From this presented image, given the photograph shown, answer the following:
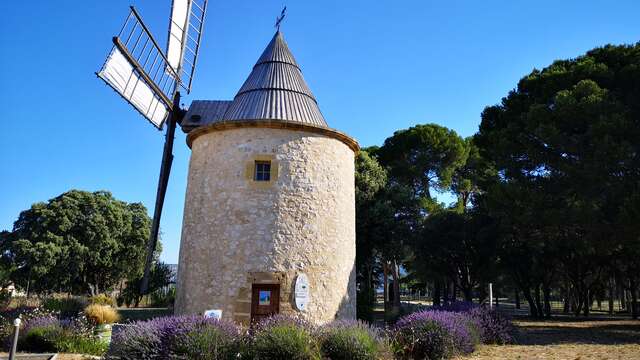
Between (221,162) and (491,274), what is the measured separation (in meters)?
17.6

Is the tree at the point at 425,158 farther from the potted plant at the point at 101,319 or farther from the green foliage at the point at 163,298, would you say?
the potted plant at the point at 101,319

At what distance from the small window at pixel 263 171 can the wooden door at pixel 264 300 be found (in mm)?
2630

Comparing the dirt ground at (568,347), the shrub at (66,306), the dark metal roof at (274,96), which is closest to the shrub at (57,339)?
the shrub at (66,306)

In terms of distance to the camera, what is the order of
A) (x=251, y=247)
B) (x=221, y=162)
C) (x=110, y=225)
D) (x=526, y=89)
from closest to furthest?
(x=251, y=247)
(x=221, y=162)
(x=526, y=89)
(x=110, y=225)

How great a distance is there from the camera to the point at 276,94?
486 inches

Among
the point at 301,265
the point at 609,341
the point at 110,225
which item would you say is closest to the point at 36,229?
the point at 110,225

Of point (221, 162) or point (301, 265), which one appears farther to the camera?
point (221, 162)

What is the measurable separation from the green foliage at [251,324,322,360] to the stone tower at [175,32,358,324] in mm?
2781

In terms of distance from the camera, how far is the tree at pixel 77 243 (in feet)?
84.4

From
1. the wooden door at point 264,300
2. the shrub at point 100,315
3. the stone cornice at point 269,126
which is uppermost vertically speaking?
the stone cornice at point 269,126

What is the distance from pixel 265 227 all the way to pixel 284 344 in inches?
155

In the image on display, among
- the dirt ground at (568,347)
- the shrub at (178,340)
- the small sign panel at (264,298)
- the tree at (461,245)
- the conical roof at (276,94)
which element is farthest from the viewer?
the tree at (461,245)

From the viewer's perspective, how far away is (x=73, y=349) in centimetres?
901

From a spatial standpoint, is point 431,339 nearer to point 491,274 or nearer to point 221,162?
point 221,162
